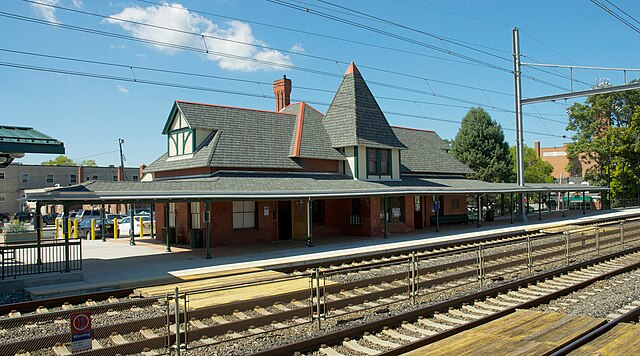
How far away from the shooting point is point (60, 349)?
27.8ft

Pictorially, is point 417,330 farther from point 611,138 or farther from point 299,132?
point 611,138

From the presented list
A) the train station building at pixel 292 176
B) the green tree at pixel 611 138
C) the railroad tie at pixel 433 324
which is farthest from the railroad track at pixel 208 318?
the green tree at pixel 611 138

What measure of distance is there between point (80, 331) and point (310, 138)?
2272 centimetres

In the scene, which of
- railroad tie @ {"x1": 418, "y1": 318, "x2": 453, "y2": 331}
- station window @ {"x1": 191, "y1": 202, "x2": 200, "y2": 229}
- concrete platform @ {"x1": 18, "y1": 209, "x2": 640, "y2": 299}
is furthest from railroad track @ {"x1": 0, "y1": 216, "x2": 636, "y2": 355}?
station window @ {"x1": 191, "y1": 202, "x2": 200, "y2": 229}

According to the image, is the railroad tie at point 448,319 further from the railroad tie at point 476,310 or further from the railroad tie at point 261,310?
the railroad tie at point 261,310

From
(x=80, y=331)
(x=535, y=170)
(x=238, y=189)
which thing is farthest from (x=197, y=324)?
(x=535, y=170)

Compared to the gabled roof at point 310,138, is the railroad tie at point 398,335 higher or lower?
lower

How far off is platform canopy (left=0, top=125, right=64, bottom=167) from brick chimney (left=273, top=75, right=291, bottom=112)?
72.5 ft

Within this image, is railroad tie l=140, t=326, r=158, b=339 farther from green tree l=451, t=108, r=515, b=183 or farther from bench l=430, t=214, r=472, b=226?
green tree l=451, t=108, r=515, b=183

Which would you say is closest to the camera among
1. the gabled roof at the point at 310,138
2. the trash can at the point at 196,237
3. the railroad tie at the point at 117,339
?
the railroad tie at the point at 117,339

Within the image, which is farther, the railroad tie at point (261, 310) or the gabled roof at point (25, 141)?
the gabled roof at point (25, 141)

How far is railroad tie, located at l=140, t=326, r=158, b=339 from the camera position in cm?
904

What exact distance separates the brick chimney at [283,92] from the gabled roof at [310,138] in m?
4.36

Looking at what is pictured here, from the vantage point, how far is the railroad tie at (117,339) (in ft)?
29.0
